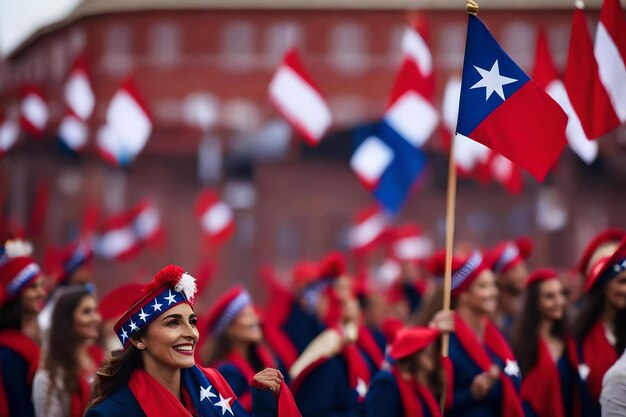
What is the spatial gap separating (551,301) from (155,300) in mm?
3463

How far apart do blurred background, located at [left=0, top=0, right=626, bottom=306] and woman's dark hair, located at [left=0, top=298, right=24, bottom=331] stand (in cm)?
2859

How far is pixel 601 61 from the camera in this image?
23.6ft

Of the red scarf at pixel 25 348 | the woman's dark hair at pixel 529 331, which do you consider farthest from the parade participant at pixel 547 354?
the red scarf at pixel 25 348

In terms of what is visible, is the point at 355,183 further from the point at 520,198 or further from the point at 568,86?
the point at 568,86

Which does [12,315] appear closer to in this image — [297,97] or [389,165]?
[389,165]

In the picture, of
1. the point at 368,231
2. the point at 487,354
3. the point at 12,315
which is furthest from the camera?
the point at 368,231

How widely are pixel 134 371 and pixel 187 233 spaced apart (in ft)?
109

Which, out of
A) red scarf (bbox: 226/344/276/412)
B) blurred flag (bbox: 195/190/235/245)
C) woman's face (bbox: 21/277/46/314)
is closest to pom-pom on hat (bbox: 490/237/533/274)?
red scarf (bbox: 226/344/276/412)

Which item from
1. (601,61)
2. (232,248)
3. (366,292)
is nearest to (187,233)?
(232,248)

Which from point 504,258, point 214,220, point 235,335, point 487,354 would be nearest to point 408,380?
point 487,354

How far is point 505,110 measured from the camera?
615 centimetres

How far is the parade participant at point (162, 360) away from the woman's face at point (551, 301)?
3.09 meters

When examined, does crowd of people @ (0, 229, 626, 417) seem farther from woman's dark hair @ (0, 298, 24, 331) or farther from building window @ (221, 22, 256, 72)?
building window @ (221, 22, 256, 72)

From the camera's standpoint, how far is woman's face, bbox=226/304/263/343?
713 cm
